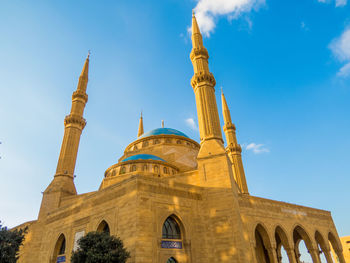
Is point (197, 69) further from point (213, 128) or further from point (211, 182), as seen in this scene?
point (211, 182)

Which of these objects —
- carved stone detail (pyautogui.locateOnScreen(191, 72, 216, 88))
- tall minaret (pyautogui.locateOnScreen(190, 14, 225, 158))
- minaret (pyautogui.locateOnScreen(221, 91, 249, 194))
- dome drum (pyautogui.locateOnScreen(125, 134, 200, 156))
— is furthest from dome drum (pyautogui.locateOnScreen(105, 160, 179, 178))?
minaret (pyautogui.locateOnScreen(221, 91, 249, 194))

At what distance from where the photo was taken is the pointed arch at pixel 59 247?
17219 mm

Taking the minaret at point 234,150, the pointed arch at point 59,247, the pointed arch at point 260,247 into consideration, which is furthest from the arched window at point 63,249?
the minaret at point 234,150

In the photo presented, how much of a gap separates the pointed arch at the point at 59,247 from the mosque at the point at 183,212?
0.19 ft

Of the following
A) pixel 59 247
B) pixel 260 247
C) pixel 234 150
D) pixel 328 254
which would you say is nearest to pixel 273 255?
pixel 260 247

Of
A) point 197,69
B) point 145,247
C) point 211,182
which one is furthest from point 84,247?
point 197,69

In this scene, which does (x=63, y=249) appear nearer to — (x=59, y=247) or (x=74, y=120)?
(x=59, y=247)

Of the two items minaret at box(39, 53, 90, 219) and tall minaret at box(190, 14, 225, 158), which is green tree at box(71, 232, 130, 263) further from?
minaret at box(39, 53, 90, 219)

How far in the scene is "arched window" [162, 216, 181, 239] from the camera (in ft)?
45.9

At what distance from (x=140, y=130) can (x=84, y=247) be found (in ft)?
107

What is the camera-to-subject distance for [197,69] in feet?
71.4

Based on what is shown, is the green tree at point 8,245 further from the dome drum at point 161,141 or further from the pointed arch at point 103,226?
the dome drum at point 161,141

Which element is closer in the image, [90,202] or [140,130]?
[90,202]

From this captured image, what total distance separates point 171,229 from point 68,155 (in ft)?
43.6
